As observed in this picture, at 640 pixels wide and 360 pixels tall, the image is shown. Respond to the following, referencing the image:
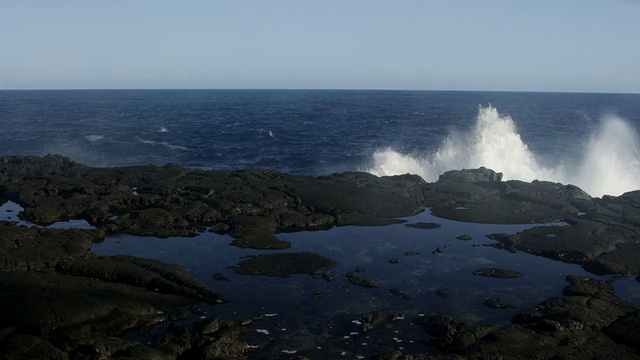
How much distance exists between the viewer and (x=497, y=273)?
16578 millimetres

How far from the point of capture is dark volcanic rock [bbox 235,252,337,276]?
54.2ft

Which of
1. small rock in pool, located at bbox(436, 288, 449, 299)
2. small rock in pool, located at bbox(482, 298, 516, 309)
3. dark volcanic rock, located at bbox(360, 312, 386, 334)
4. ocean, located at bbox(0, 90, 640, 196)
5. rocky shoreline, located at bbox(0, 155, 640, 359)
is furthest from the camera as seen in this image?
ocean, located at bbox(0, 90, 640, 196)

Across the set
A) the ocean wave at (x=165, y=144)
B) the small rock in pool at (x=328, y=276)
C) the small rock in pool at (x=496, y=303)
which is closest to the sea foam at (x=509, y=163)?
the ocean wave at (x=165, y=144)

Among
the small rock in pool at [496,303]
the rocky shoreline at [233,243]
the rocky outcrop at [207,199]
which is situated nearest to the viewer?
the rocky shoreline at [233,243]

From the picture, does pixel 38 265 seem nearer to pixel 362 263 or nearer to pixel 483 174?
pixel 362 263

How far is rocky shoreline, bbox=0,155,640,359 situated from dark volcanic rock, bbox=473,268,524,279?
172 centimetres

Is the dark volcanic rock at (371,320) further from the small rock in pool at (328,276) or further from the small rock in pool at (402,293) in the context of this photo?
the small rock in pool at (328,276)

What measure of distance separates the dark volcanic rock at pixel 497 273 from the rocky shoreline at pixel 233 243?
1.72 meters

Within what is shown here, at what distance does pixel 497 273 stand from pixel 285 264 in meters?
→ 6.58

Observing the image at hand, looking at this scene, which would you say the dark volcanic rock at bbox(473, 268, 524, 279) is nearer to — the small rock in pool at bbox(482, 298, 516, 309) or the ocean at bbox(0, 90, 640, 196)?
the small rock in pool at bbox(482, 298, 516, 309)

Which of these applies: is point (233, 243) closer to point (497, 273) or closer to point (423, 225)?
point (423, 225)

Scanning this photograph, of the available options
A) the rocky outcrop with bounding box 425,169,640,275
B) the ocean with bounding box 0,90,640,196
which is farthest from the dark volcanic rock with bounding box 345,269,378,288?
the ocean with bounding box 0,90,640,196

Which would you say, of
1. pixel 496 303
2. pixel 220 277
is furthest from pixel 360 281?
pixel 220 277

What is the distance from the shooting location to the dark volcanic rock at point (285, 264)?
1653cm
